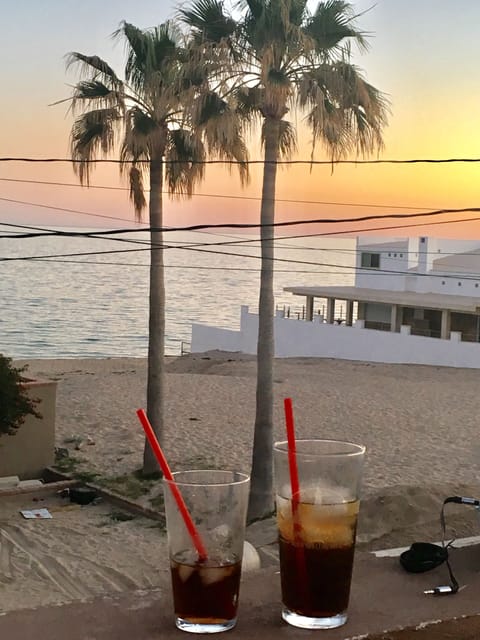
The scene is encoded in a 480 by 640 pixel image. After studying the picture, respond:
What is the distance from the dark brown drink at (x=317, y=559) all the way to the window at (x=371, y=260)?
150 ft

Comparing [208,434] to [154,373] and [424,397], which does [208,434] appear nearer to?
[154,373]

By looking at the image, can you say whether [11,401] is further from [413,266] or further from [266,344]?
[413,266]

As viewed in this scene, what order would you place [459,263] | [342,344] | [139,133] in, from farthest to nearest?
[459,263], [342,344], [139,133]

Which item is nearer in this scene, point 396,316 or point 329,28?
point 329,28

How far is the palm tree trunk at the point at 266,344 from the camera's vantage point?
1305 centimetres

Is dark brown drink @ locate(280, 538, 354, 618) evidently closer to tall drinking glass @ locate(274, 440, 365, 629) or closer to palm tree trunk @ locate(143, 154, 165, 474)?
tall drinking glass @ locate(274, 440, 365, 629)

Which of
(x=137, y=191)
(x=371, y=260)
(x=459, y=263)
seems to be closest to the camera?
(x=137, y=191)

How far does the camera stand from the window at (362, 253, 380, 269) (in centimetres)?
4716

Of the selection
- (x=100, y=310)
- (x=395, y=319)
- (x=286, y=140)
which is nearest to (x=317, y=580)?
(x=286, y=140)

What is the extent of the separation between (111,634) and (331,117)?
486 inches

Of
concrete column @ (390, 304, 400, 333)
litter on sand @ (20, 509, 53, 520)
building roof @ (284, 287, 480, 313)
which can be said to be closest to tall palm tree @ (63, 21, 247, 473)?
litter on sand @ (20, 509, 53, 520)

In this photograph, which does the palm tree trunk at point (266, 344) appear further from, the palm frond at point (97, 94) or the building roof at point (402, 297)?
the building roof at point (402, 297)

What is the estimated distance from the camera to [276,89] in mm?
12773

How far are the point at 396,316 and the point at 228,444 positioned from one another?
24.4 m
